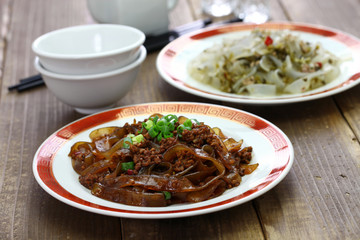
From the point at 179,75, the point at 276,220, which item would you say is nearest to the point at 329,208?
the point at 276,220

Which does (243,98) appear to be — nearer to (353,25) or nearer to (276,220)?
(276,220)

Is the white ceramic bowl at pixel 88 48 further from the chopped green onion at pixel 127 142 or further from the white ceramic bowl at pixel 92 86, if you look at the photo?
the chopped green onion at pixel 127 142

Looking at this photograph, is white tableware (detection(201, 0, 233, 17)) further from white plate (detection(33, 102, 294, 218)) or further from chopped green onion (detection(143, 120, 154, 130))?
chopped green onion (detection(143, 120, 154, 130))

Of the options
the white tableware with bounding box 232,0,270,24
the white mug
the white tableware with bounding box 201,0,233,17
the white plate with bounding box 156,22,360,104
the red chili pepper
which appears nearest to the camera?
the white plate with bounding box 156,22,360,104

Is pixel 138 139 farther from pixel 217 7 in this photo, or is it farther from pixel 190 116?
pixel 217 7

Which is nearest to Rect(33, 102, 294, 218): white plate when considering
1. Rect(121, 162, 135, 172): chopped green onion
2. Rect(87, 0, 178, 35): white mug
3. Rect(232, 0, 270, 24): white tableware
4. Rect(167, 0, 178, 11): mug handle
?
Rect(121, 162, 135, 172): chopped green onion

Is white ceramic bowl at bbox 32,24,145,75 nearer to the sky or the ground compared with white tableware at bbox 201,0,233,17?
nearer to the sky
